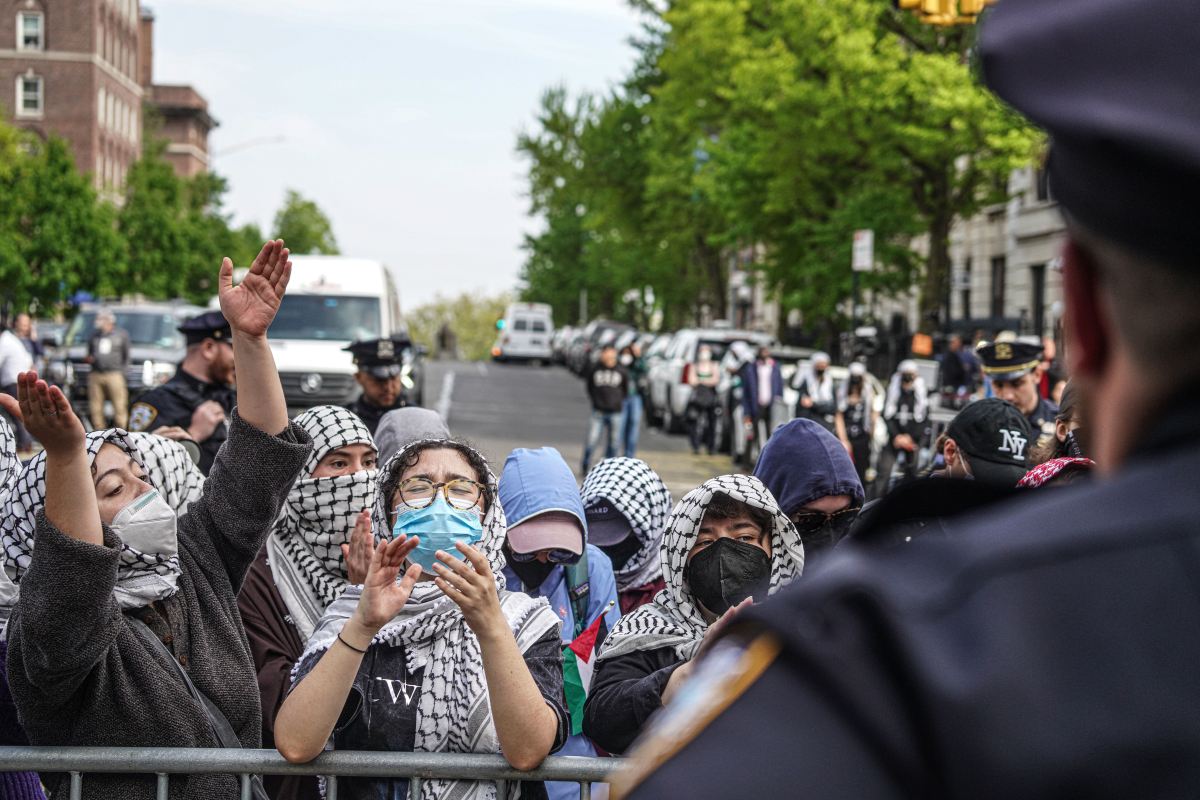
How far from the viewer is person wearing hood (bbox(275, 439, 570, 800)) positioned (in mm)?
3133

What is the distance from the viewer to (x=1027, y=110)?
90 cm

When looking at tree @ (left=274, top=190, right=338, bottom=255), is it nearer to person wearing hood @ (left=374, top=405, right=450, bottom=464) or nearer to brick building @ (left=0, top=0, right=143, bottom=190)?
brick building @ (left=0, top=0, right=143, bottom=190)

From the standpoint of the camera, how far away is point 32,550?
3.36m

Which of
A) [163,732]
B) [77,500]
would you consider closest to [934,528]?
[77,500]

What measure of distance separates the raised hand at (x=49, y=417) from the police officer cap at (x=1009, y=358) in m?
7.48

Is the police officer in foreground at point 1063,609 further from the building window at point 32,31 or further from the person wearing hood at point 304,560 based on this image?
the building window at point 32,31

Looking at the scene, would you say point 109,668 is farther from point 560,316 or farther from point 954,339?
point 560,316

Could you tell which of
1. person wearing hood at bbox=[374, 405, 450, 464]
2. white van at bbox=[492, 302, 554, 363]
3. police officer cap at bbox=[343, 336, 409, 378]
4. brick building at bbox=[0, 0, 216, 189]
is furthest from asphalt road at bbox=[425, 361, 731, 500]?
brick building at bbox=[0, 0, 216, 189]

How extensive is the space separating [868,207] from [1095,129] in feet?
93.1

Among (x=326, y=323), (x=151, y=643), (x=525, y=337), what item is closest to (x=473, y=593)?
(x=151, y=643)

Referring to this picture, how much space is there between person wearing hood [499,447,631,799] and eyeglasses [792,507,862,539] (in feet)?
2.15

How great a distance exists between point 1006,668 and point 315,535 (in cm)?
365

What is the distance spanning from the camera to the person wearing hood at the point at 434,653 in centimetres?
313

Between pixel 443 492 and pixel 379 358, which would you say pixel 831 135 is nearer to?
pixel 379 358
